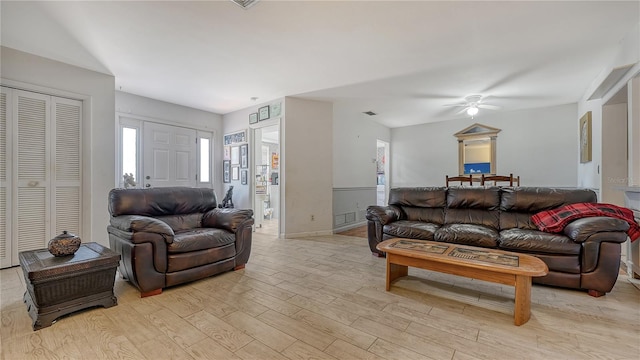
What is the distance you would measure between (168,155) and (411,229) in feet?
15.6

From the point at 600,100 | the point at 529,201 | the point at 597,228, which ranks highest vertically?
the point at 600,100

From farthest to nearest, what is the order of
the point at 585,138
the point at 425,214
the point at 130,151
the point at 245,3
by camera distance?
the point at 130,151, the point at 585,138, the point at 425,214, the point at 245,3

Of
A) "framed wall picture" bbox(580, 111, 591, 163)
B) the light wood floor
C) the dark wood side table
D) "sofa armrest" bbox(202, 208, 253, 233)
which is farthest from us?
"framed wall picture" bbox(580, 111, 591, 163)

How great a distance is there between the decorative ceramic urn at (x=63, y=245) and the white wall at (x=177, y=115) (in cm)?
335

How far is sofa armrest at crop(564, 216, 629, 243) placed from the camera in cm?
228

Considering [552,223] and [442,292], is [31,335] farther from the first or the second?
[552,223]

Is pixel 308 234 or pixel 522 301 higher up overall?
pixel 522 301

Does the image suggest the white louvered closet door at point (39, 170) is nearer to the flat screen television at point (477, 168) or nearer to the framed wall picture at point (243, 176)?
the framed wall picture at point (243, 176)

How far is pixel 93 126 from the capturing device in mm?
3666

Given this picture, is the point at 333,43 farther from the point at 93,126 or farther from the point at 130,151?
the point at 130,151

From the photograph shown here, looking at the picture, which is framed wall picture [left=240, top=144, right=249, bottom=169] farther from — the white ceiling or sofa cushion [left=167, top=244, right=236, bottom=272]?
sofa cushion [left=167, top=244, right=236, bottom=272]

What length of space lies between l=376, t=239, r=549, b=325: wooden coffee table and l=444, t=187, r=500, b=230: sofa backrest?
1.20m

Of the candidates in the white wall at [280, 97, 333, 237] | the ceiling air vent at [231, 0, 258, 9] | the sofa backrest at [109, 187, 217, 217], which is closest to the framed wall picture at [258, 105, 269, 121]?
the white wall at [280, 97, 333, 237]

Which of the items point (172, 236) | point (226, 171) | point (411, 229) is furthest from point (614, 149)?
point (226, 171)
